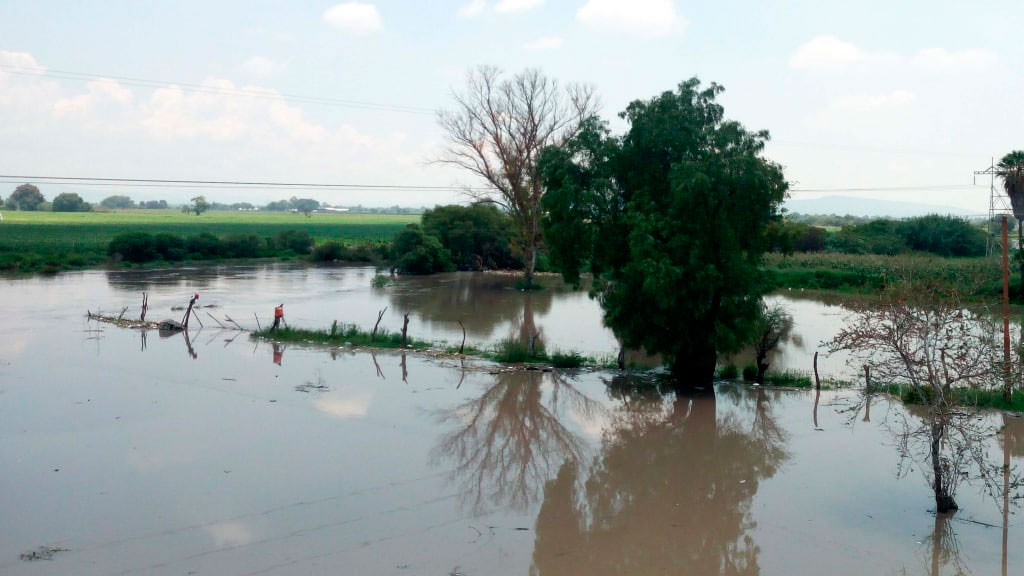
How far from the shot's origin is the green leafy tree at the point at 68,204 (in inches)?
5123

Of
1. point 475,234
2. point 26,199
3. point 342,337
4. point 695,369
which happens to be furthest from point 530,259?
point 26,199

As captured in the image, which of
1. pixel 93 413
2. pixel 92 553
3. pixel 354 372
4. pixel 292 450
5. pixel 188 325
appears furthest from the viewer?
pixel 188 325

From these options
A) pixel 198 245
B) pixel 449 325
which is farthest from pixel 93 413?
pixel 198 245

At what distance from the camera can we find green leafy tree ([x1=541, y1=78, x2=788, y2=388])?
712 inches

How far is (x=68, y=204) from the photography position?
132m

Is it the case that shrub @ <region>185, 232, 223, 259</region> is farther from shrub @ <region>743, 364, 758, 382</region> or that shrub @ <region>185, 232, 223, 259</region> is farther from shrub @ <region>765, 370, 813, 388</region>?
shrub @ <region>765, 370, 813, 388</region>

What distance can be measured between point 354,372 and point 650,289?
7.83 m

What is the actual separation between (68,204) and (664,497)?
139679 mm

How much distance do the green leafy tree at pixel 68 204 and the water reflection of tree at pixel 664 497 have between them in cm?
13343

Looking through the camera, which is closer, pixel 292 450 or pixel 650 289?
pixel 292 450

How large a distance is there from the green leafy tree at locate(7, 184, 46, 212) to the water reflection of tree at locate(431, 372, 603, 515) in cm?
13898

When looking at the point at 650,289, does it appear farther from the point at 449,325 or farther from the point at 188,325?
the point at 188,325

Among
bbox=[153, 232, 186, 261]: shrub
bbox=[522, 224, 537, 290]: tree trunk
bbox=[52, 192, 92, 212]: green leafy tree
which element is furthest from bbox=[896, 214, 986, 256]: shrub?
bbox=[52, 192, 92, 212]: green leafy tree

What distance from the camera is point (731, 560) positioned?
10461 mm
